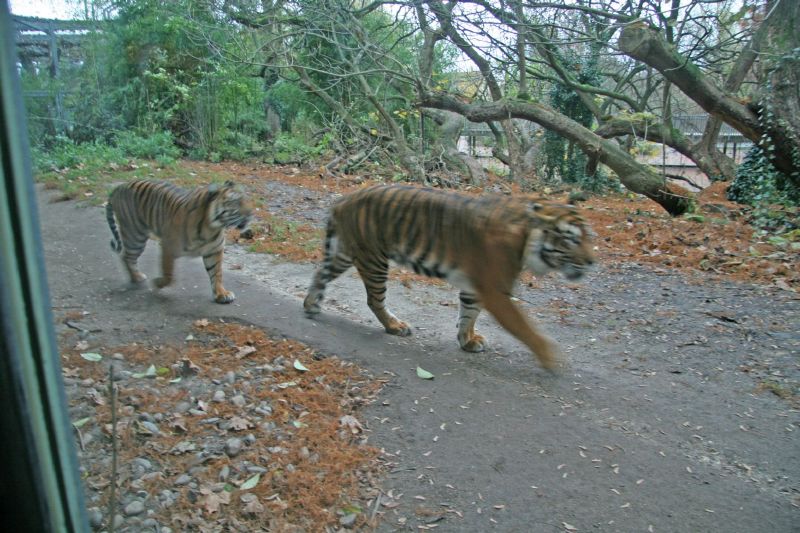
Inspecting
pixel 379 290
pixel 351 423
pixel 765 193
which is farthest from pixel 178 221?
pixel 765 193

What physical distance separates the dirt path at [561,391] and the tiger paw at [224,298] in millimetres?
82

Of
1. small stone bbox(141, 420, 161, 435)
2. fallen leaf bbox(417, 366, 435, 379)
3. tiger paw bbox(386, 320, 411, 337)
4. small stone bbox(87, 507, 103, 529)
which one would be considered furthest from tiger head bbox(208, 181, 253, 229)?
small stone bbox(87, 507, 103, 529)

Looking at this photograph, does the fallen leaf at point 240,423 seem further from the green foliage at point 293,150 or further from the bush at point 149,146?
the green foliage at point 293,150

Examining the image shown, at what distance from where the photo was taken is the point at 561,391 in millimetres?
4520

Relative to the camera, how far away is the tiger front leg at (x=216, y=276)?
5.92 metres

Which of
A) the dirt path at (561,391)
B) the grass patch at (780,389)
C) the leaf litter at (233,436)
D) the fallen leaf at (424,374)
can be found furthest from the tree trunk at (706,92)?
the leaf litter at (233,436)

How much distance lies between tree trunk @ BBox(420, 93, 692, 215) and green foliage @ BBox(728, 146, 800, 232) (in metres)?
0.99

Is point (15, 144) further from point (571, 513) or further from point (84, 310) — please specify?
point (84, 310)

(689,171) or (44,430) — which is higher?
(44,430)

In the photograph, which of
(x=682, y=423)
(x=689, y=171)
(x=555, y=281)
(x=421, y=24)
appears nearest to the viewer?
(x=682, y=423)

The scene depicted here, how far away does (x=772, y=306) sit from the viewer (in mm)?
6305

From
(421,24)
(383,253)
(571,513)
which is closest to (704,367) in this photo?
(571,513)

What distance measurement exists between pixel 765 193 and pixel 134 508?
11.4m

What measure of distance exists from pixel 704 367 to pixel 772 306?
1.95m
